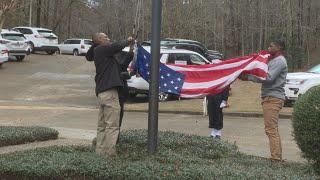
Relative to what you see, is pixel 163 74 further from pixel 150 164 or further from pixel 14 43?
pixel 14 43

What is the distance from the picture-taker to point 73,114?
17703 millimetres

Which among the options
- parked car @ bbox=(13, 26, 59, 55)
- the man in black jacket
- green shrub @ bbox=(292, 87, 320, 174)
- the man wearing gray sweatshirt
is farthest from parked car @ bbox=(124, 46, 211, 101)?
parked car @ bbox=(13, 26, 59, 55)

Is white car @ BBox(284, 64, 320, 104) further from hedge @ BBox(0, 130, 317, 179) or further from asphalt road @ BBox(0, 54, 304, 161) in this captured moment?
hedge @ BBox(0, 130, 317, 179)

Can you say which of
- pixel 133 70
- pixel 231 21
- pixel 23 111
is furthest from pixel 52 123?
pixel 231 21

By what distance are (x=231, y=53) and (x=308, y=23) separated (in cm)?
1112

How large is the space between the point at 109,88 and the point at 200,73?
6.15 feet

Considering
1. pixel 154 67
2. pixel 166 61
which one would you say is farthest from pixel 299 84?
pixel 154 67

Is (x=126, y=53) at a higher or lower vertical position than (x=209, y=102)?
higher

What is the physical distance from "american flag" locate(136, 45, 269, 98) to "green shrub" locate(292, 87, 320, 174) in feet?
5.45

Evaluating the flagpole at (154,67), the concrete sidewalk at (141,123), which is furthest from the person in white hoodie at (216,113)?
the flagpole at (154,67)

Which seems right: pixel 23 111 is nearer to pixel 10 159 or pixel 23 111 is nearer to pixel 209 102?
pixel 209 102

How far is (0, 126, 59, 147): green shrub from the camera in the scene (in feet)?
33.6

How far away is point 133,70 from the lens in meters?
8.84

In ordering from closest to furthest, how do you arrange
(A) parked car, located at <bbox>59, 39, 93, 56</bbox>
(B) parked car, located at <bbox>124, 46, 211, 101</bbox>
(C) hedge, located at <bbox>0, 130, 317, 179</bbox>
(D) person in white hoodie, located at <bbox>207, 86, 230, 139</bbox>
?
(C) hedge, located at <bbox>0, 130, 317, 179</bbox> < (D) person in white hoodie, located at <bbox>207, 86, 230, 139</bbox> < (B) parked car, located at <bbox>124, 46, 211, 101</bbox> < (A) parked car, located at <bbox>59, 39, 93, 56</bbox>
